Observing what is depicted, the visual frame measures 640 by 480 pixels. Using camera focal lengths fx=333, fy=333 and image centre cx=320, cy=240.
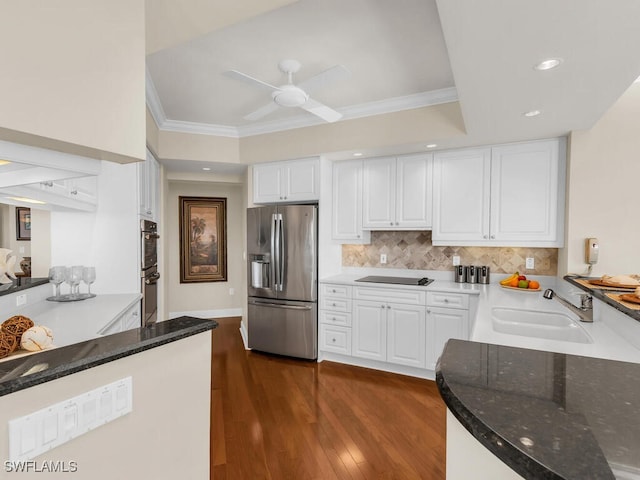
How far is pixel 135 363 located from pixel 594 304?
2417 millimetres

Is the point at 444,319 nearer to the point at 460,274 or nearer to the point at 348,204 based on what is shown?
the point at 460,274

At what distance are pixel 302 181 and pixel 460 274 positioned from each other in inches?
78.1

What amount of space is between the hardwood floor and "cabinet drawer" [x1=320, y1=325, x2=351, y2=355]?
0.19 m

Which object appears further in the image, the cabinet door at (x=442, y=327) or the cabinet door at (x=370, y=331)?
the cabinet door at (x=370, y=331)

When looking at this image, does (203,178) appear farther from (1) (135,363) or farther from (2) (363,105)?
(1) (135,363)

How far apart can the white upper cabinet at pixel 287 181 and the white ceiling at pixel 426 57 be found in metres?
0.52

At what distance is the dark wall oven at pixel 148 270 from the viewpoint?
10.0 feet

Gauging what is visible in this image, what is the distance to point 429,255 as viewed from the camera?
147 inches

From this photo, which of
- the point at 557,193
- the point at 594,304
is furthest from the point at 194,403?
the point at 557,193

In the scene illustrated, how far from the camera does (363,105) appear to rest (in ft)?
10.8

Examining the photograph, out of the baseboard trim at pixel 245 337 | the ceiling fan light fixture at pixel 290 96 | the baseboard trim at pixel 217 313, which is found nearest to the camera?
the ceiling fan light fixture at pixel 290 96

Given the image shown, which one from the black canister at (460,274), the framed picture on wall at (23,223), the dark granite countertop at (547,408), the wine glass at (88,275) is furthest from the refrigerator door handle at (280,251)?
the dark granite countertop at (547,408)

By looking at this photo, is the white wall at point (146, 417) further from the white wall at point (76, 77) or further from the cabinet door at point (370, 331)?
the cabinet door at point (370, 331)

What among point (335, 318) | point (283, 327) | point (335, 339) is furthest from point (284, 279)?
point (335, 339)
